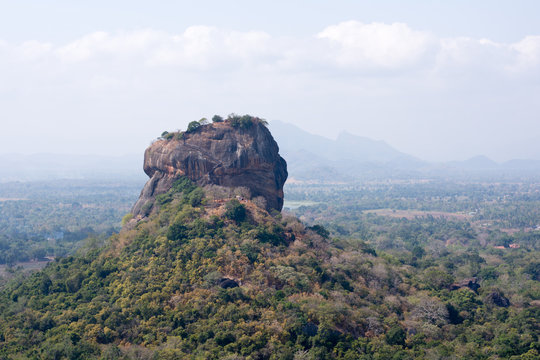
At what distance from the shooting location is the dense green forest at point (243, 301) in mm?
26266

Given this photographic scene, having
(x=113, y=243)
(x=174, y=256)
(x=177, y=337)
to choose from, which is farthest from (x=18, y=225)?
(x=177, y=337)

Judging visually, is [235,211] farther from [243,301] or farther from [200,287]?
[243,301]

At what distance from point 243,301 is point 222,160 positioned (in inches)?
563

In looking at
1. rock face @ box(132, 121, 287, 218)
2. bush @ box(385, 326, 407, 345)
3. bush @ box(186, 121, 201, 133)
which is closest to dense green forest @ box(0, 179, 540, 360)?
bush @ box(385, 326, 407, 345)

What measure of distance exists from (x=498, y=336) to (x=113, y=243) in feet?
84.2

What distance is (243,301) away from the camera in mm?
29219

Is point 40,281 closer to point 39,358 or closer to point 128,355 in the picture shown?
point 39,358

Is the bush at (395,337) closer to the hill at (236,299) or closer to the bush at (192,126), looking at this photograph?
the hill at (236,299)

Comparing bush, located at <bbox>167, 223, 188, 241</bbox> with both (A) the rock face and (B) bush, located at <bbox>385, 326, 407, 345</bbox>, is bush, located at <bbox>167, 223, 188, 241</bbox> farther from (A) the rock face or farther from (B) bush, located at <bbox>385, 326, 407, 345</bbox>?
(B) bush, located at <bbox>385, 326, 407, 345</bbox>

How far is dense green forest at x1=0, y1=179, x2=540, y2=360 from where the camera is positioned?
2627 centimetres

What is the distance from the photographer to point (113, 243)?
38.3m

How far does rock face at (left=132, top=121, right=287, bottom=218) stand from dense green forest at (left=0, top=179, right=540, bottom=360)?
156 cm

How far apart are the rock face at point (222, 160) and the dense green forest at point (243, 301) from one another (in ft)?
5.11

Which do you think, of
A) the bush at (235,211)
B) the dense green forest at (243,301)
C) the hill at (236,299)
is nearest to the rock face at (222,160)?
the hill at (236,299)
